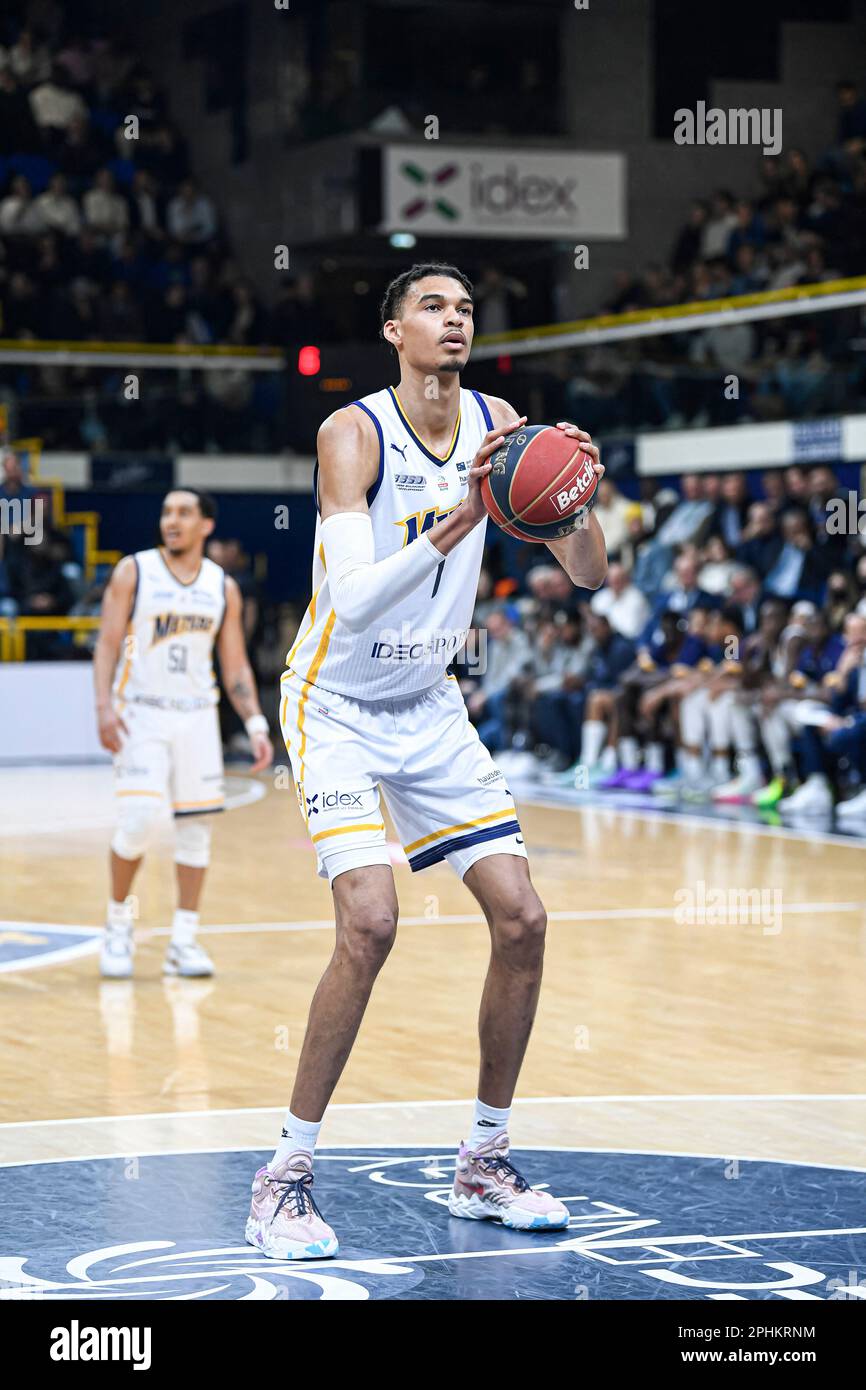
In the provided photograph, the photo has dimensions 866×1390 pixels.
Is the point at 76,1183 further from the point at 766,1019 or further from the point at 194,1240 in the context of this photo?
the point at 766,1019

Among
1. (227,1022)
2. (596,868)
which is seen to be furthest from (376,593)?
(596,868)

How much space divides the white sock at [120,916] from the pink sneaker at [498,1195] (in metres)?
3.70

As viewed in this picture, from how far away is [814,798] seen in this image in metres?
14.2

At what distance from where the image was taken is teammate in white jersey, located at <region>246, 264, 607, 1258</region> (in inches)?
186

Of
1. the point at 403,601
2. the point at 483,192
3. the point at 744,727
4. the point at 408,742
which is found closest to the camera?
the point at 403,601

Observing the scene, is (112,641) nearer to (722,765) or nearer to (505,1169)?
(505,1169)

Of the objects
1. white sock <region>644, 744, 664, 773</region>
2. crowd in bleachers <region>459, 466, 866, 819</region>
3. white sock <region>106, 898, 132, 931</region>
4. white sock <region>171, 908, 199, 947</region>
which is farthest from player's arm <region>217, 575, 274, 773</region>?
white sock <region>644, 744, 664, 773</region>

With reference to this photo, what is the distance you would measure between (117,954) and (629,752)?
27.4 feet

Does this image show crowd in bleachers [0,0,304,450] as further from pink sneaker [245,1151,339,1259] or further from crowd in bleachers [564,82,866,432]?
pink sneaker [245,1151,339,1259]

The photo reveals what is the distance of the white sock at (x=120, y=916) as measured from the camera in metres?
8.42

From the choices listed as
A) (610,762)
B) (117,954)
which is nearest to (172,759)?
(117,954)

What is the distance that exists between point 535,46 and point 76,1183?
1967 centimetres

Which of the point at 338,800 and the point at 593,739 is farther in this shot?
the point at 593,739

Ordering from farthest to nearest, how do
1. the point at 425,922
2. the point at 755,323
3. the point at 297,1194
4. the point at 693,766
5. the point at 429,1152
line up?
the point at 755,323
the point at 693,766
the point at 425,922
the point at 429,1152
the point at 297,1194
